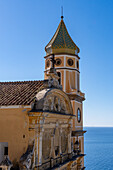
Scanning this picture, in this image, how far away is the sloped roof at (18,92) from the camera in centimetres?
1525

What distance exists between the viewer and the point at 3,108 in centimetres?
1480

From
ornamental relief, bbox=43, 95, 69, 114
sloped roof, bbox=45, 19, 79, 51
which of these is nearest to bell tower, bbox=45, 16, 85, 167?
sloped roof, bbox=45, 19, 79, 51

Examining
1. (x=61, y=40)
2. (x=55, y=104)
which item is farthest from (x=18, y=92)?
(x=61, y=40)

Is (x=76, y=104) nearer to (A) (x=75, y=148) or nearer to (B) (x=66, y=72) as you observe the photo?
(B) (x=66, y=72)

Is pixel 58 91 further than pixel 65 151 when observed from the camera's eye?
No

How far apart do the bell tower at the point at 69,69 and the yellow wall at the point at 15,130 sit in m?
13.2

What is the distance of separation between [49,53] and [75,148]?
11931 mm

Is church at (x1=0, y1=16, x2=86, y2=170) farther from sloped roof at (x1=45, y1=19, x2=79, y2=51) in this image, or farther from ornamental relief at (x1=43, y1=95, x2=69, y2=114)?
sloped roof at (x1=45, y1=19, x2=79, y2=51)

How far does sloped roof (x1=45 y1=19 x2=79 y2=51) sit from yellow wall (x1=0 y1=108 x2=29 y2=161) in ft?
51.3

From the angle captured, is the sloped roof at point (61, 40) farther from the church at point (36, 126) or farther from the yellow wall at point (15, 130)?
the yellow wall at point (15, 130)

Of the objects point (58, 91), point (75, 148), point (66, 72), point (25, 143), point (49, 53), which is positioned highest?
point (49, 53)

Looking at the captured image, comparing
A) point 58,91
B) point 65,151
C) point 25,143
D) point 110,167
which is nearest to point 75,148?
point 65,151

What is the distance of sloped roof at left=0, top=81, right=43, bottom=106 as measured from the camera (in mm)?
15248

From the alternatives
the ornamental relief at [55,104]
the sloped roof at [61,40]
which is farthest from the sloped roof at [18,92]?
the sloped roof at [61,40]
